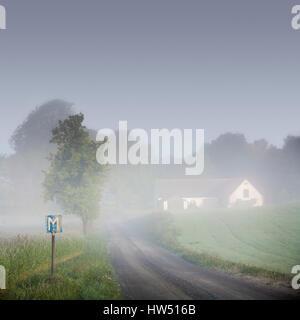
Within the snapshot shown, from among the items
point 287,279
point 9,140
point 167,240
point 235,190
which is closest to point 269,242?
Answer: point 167,240

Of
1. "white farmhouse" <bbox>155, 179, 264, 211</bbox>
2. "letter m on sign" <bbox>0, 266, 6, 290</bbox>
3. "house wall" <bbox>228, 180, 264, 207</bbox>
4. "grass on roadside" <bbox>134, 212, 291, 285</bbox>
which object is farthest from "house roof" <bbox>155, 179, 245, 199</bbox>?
"letter m on sign" <bbox>0, 266, 6, 290</bbox>

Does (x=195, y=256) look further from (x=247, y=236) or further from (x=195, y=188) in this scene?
(x=195, y=188)

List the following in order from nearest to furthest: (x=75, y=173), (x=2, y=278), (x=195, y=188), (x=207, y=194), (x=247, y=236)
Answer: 1. (x=2, y=278)
2. (x=75, y=173)
3. (x=247, y=236)
4. (x=207, y=194)
5. (x=195, y=188)

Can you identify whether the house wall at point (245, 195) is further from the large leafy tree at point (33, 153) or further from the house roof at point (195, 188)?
the large leafy tree at point (33, 153)

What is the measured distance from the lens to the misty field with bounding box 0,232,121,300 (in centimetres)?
933

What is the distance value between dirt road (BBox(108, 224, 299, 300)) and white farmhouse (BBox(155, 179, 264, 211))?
143 ft

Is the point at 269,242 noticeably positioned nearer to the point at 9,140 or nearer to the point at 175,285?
the point at 175,285

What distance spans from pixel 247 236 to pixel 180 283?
20.2 m

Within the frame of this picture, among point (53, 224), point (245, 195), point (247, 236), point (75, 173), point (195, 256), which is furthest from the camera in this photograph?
Answer: point (245, 195)

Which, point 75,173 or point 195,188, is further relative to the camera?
point 195,188

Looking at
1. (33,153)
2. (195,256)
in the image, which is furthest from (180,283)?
(33,153)

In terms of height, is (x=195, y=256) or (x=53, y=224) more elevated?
(x=53, y=224)

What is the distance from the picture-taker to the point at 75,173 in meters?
25.6
